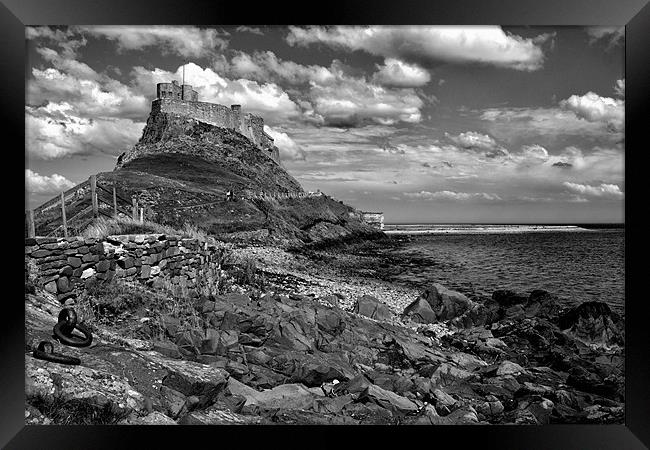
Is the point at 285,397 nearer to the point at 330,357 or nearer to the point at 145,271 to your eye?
the point at 330,357

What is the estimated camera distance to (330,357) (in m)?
4.73

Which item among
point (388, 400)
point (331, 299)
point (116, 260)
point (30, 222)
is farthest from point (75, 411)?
point (331, 299)

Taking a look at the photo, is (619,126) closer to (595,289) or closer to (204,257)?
(595,289)

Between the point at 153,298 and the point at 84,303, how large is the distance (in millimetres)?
637

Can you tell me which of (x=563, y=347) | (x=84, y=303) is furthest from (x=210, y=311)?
(x=563, y=347)

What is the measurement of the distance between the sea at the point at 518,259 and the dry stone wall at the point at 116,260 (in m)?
2.54

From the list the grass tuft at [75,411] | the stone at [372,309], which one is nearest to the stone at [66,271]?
the grass tuft at [75,411]

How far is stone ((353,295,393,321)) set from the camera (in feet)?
17.9

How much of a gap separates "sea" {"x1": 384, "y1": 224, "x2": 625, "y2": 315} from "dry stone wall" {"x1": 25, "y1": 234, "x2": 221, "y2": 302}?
8.34 feet

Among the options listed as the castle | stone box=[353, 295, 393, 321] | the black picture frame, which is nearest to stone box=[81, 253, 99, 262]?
the black picture frame

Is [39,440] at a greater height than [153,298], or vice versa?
[153,298]

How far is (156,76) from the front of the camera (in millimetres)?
5379
